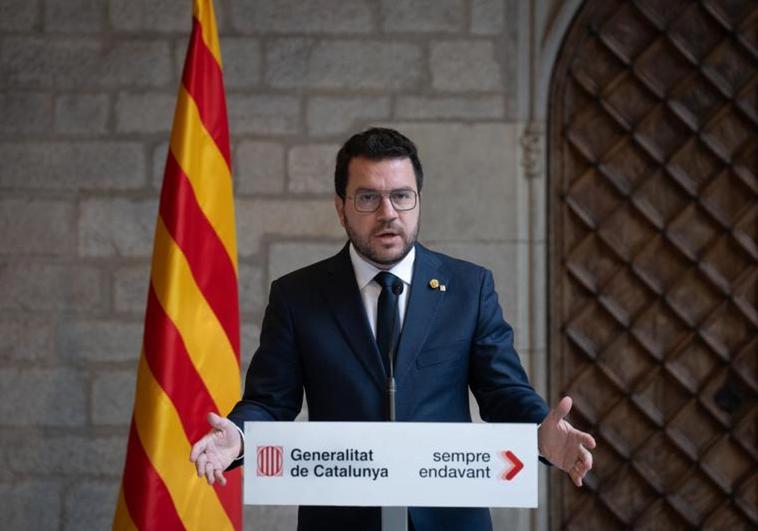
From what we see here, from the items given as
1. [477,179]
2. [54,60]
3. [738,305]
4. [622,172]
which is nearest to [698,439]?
[738,305]

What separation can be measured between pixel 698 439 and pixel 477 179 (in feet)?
3.90

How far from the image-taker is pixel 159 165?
347 cm

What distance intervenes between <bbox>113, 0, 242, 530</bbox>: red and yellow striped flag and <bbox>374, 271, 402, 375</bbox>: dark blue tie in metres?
1.22

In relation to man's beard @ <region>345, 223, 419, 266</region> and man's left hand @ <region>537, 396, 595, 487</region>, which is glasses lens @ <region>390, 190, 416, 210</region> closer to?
man's beard @ <region>345, 223, 419, 266</region>

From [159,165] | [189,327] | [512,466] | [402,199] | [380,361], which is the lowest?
[512,466]

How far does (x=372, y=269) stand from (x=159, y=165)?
1917 millimetres

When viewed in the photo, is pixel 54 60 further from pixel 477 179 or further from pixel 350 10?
pixel 477 179

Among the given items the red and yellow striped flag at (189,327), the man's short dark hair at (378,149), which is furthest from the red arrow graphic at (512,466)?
the red and yellow striped flag at (189,327)

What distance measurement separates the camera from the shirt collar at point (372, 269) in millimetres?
1720

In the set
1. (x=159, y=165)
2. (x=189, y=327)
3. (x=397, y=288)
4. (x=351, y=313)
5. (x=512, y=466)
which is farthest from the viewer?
(x=159, y=165)

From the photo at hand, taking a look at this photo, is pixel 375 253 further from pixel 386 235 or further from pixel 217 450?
pixel 217 450

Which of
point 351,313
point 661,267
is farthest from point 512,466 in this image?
point 661,267

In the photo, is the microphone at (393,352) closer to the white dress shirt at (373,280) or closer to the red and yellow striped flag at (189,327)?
the white dress shirt at (373,280)

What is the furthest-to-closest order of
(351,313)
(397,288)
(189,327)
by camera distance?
(189,327) → (351,313) → (397,288)
